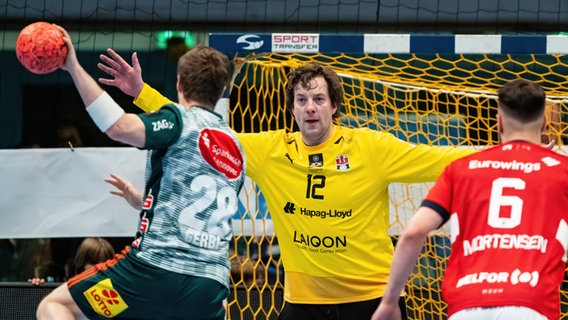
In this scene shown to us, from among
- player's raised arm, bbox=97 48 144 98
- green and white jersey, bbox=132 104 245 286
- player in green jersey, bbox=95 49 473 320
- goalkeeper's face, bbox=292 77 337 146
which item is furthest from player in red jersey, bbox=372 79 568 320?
player's raised arm, bbox=97 48 144 98

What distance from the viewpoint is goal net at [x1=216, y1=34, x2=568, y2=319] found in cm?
662

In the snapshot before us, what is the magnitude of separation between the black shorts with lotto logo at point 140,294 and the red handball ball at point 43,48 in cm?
90

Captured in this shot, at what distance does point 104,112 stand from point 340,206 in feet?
5.68

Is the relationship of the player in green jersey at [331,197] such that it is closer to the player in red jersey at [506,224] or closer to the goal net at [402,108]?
the goal net at [402,108]

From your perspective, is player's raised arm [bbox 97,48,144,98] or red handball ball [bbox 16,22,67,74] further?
player's raised arm [bbox 97,48,144,98]

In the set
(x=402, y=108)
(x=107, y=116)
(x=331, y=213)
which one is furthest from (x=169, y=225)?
(x=402, y=108)

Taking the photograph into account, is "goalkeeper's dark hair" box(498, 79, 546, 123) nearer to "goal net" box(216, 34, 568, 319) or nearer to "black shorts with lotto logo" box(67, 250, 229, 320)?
"black shorts with lotto logo" box(67, 250, 229, 320)

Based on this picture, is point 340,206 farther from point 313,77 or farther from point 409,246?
point 409,246

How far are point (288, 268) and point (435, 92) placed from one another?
2.44m

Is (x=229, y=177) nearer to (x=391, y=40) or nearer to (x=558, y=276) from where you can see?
(x=558, y=276)

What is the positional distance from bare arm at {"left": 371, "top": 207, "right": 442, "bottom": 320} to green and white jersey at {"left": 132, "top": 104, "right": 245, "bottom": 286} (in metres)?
0.77

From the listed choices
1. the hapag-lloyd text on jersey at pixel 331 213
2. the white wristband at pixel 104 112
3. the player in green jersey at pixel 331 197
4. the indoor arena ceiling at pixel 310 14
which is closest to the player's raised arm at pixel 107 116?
the white wristband at pixel 104 112

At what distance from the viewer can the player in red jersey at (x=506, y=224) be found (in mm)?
3994

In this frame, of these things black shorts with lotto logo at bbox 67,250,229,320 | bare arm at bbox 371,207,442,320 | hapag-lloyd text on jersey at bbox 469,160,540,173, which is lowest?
black shorts with lotto logo at bbox 67,250,229,320
